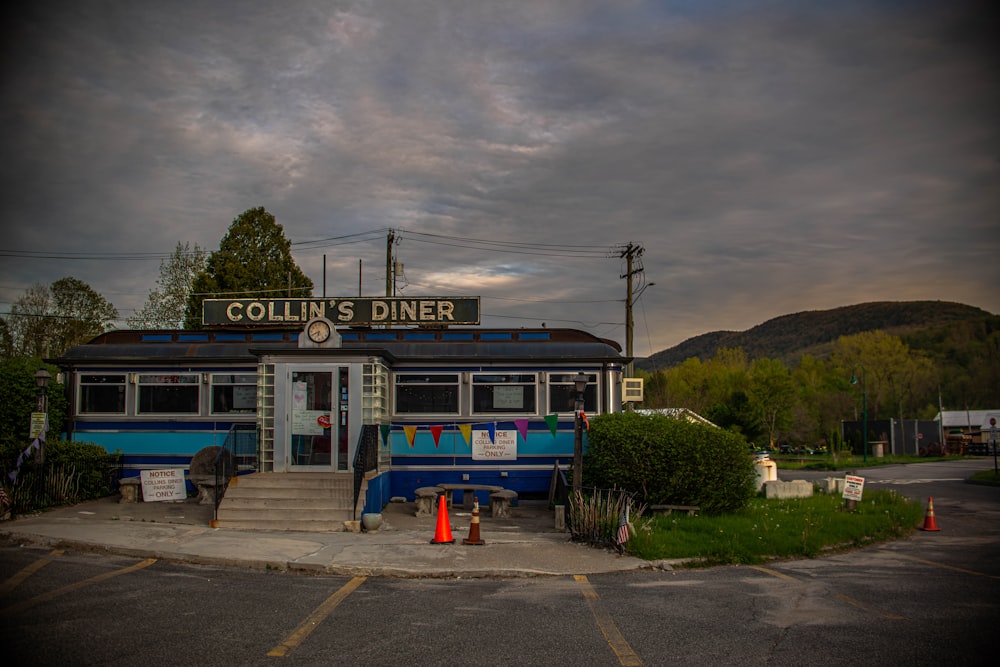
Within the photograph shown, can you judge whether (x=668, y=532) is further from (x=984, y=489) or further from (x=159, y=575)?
(x=984, y=489)

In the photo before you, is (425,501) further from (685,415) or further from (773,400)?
(773,400)

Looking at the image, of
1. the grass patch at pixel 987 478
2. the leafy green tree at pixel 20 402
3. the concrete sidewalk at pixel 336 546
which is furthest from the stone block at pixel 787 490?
the leafy green tree at pixel 20 402

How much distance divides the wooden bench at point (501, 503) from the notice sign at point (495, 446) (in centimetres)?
180

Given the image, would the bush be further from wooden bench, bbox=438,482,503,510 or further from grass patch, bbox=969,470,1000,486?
grass patch, bbox=969,470,1000,486

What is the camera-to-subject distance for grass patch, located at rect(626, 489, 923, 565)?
12086 millimetres

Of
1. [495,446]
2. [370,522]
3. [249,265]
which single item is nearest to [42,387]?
[370,522]

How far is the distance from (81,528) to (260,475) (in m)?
3.39

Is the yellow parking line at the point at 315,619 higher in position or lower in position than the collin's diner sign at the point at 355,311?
lower

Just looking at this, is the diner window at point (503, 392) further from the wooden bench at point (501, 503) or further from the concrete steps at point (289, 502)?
the concrete steps at point (289, 502)

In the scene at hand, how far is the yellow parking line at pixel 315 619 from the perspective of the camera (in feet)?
23.6

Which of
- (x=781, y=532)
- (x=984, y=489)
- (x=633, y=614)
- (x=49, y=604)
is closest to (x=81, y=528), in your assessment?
(x=49, y=604)

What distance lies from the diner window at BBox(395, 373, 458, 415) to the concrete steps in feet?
11.3

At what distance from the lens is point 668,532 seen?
1305 centimetres

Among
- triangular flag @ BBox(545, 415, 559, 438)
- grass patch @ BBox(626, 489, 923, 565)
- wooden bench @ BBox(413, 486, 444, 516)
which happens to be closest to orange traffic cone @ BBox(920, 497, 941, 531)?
grass patch @ BBox(626, 489, 923, 565)
